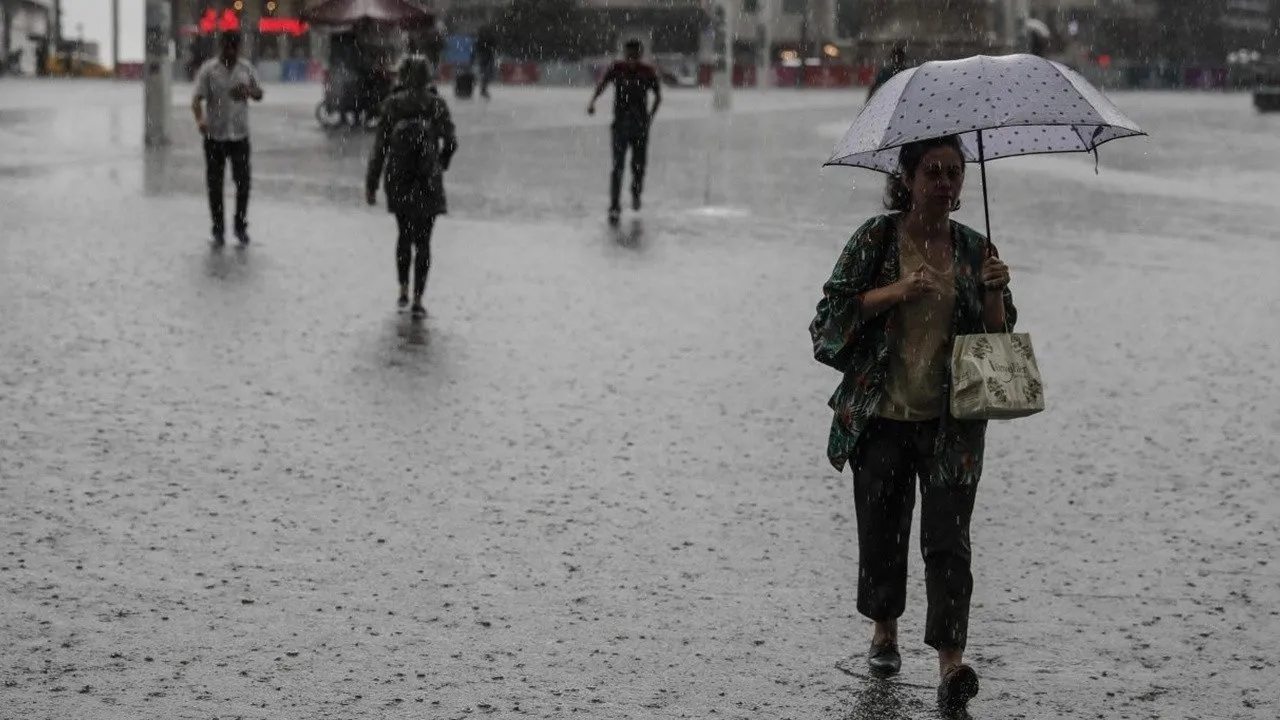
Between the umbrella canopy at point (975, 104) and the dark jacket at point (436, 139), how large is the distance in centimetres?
778

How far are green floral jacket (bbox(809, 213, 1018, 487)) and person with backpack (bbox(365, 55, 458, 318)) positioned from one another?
778 cm

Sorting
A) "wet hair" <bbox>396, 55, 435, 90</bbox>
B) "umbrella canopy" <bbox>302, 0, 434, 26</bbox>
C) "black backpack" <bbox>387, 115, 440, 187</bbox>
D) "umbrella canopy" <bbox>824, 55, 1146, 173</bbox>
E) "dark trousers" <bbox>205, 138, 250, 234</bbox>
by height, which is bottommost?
"dark trousers" <bbox>205, 138, 250, 234</bbox>

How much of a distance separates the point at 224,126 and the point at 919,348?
473 inches

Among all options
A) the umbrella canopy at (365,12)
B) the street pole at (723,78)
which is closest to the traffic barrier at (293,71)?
the street pole at (723,78)

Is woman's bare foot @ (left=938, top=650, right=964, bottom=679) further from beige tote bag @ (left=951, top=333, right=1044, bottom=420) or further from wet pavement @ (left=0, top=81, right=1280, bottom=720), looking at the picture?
beige tote bag @ (left=951, top=333, right=1044, bottom=420)

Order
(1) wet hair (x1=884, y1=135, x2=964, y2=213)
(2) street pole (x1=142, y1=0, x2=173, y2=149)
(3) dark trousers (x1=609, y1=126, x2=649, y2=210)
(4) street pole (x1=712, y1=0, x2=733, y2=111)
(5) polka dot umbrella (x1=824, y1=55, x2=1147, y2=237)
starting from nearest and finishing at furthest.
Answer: (5) polka dot umbrella (x1=824, y1=55, x2=1147, y2=237) → (1) wet hair (x1=884, y1=135, x2=964, y2=213) → (3) dark trousers (x1=609, y1=126, x2=649, y2=210) → (2) street pole (x1=142, y1=0, x2=173, y2=149) → (4) street pole (x1=712, y1=0, x2=733, y2=111)

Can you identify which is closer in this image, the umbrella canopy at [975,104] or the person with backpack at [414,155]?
the umbrella canopy at [975,104]

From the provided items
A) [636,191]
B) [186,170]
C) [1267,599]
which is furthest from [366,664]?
[186,170]

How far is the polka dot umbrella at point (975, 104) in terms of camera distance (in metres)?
5.18

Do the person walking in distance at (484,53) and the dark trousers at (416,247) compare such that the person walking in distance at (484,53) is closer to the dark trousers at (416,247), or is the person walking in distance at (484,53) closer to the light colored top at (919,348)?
the dark trousers at (416,247)

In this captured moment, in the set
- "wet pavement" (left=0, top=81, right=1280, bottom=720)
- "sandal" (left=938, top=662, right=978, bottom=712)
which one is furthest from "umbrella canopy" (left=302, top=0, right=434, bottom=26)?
"sandal" (left=938, top=662, right=978, bottom=712)

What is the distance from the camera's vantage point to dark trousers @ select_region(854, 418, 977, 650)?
5.38 metres

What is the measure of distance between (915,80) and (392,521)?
286 cm

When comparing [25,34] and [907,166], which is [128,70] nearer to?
[25,34]
